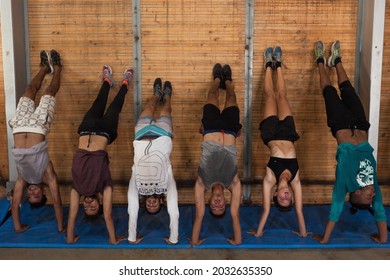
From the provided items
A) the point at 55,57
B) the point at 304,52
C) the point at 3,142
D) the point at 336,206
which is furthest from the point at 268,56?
the point at 3,142

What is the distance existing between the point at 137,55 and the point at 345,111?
3.47m

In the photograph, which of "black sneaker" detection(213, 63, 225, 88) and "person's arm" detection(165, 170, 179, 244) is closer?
"person's arm" detection(165, 170, 179, 244)

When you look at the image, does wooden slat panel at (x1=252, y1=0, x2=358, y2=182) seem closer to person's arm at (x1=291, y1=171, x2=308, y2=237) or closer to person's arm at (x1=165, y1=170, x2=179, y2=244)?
person's arm at (x1=291, y1=171, x2=308, y2=237)

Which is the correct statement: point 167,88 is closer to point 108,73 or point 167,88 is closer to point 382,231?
point 108,73

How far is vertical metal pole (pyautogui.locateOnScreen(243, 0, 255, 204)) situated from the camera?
6.56m

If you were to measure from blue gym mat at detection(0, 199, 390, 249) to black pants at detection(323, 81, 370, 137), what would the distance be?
1.50 meters

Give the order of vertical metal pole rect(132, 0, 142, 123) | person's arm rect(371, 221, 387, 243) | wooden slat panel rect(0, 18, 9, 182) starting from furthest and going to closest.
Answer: wooden slat panel rect(0, 18, 9, 182), vertical metal pole rect(132, 0, 142, 123), person's arm rect(371, 221, 387, 243)

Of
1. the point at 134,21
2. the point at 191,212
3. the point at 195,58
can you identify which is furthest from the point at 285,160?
the point at 134,21

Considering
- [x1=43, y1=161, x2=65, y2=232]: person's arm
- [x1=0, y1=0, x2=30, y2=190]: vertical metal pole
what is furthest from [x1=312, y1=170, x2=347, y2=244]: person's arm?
[x1=0, y1=0, x2=30, y2=190]: vertical metal pole

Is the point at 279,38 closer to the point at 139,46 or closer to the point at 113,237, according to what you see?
the point at 139,46

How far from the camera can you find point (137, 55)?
261 inches

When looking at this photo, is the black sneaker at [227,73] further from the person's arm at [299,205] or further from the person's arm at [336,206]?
the person's arm at [336,206]

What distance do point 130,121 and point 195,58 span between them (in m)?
1.56

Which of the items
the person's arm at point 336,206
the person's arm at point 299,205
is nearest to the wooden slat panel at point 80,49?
the person's arm at point 299,205
